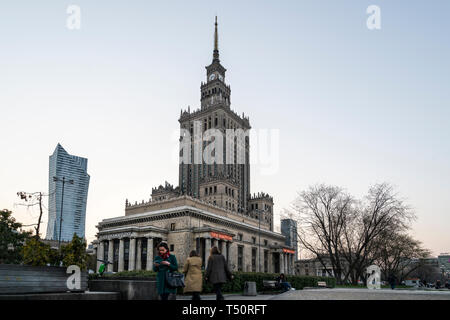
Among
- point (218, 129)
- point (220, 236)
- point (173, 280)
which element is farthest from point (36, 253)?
point (218, 129)

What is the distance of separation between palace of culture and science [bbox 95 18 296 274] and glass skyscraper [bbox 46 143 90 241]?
83773 millimetres

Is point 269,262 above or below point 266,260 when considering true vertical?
below

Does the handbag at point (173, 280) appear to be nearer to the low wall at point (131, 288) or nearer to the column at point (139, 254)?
the low wall at point (131, 288)

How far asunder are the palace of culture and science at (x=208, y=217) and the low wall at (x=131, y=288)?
4425cm

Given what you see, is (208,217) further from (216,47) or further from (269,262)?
(216,47)

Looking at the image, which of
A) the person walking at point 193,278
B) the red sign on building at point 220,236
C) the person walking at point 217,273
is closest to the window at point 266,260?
the red sign on building at point 220,236

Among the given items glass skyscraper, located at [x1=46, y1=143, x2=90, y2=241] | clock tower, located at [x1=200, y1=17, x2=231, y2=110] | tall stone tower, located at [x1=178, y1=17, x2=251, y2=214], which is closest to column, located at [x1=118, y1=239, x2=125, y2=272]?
tall stone tower, located at [x1=178, y1=17, x2=251, y2=214]

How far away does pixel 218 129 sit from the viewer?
12188 centimetres

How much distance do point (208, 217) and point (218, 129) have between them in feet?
181

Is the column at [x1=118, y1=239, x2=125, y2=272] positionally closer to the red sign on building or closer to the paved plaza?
the red sign on building

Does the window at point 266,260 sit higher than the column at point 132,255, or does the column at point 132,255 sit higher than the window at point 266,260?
the column at point 132,255

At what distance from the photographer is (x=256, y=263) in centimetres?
8394

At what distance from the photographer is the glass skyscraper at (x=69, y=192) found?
180 meters
